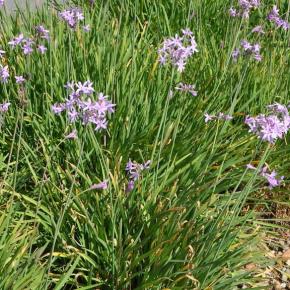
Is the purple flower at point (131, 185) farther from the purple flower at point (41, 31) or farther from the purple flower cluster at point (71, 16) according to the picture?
the purple flower at point (41, 31)

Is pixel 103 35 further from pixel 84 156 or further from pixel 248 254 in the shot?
pixel 248 254

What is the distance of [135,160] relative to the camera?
9.61 ft

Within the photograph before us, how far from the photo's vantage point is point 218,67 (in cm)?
336

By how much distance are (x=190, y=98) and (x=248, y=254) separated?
45.3 inches

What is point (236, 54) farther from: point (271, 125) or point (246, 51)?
point (271, 125)

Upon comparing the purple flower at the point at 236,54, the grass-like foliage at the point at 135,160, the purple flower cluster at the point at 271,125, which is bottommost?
the grass-like foliage at the point at 135,160

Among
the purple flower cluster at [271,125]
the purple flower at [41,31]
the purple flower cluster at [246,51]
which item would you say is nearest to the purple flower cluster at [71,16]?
the purple flower at [41,31]

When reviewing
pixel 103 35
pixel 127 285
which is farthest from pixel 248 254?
pixel 103 35

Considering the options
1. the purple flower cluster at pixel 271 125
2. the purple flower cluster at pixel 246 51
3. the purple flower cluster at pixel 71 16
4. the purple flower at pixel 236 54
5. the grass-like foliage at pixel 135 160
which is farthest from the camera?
the purple flower at pixel 236 54

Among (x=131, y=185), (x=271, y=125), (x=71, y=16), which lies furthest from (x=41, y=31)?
(x=271, y=125)

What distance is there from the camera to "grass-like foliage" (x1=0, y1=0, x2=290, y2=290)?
2.22 m

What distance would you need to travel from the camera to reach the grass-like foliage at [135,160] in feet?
7.27

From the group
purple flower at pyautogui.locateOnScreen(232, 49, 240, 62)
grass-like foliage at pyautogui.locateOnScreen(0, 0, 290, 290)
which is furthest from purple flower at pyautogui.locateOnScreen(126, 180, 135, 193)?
purple flower at pyautogui.locateOnScreen(232, 49, 240, 62)

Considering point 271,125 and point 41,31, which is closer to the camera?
point 271,125
